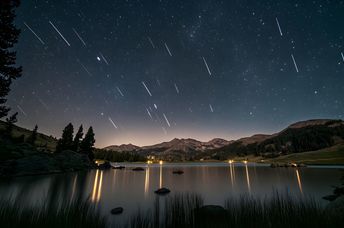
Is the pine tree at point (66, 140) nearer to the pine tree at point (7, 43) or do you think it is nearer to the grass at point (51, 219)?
the pine tree at point (7, 43)

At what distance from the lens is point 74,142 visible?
84438mm

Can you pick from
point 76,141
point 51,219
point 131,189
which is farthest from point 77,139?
point 51,219

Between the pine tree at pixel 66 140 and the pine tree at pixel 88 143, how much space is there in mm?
6037

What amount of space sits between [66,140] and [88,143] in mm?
9978

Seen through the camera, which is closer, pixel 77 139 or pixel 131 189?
pixel 131 189

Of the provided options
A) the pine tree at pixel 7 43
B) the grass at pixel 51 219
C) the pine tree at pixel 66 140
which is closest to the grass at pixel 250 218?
the grass at pixel 51 219

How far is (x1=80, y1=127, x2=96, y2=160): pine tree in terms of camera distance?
86562 millimetres

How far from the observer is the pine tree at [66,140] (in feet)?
260

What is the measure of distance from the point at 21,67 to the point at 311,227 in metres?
26.4

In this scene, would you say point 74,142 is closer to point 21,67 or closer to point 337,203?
point 21,67

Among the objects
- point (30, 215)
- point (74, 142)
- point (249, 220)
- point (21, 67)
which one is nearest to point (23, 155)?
point (21, 67)

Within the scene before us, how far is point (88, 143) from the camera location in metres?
87.7

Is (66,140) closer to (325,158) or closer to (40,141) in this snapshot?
(40,141)

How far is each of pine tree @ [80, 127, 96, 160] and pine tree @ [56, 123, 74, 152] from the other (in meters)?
6.04
